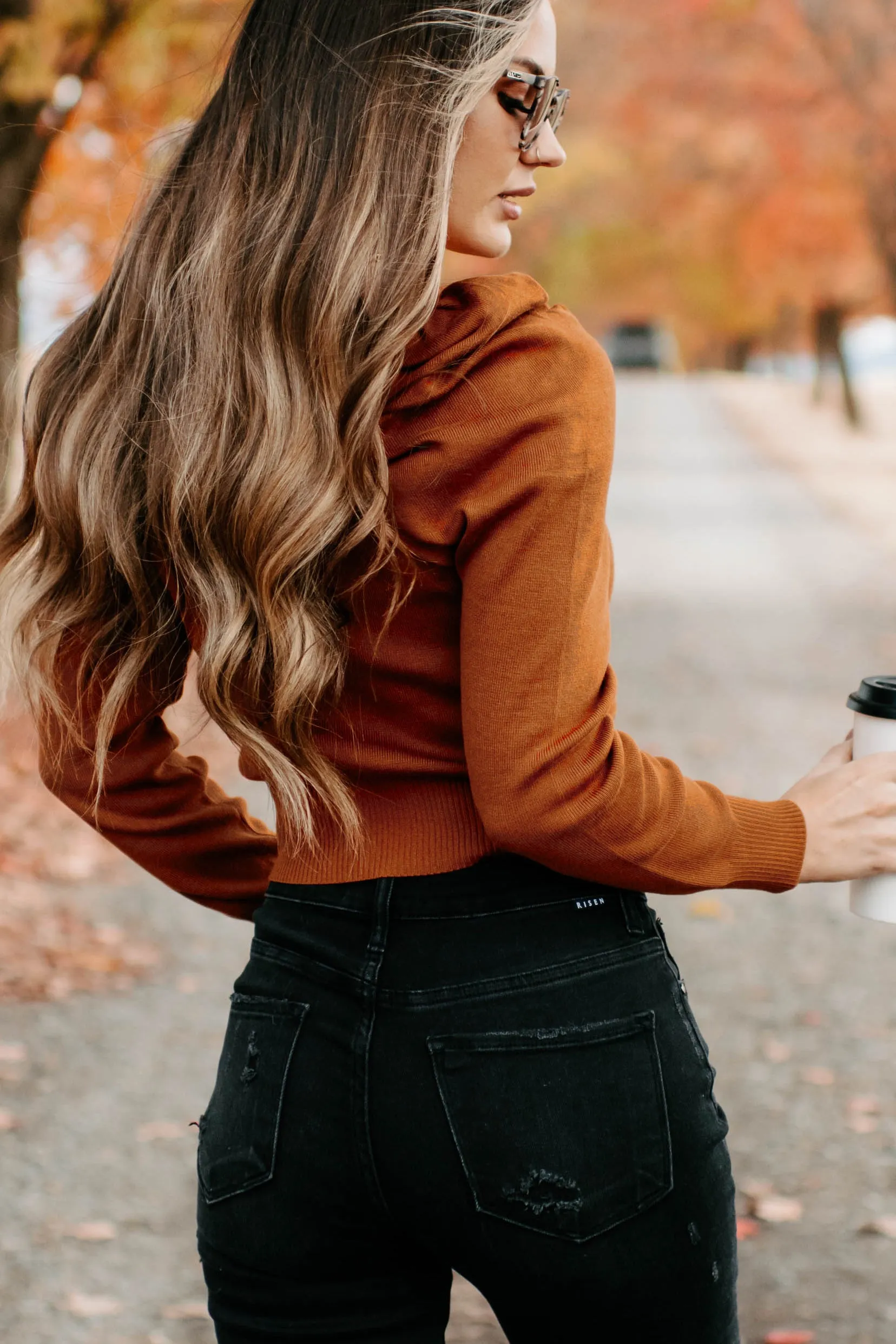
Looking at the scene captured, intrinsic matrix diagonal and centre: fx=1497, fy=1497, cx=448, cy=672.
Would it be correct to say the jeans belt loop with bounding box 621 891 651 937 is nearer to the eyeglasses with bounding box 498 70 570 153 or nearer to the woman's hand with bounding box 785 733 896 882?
the woman's hand with bounding box 785 733 896 882

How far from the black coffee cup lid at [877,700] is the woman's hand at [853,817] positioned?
0.04 meters

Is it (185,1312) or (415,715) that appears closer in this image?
(415,715)

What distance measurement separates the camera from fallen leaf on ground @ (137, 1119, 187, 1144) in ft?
13.1

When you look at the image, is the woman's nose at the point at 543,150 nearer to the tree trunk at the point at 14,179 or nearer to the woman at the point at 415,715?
the woman at the point at 415,715

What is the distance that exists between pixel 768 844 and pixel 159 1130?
301 cm

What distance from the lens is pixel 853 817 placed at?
1.46m

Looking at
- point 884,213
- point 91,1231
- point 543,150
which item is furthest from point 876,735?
point 884,213

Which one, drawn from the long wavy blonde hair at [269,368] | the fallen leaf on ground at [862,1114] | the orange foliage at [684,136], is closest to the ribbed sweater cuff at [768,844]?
the long wavy blonde hair at [269,368]

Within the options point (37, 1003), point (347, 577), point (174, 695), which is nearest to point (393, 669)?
point (347, 577)

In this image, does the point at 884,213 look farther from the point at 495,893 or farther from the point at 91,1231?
the point at 495,893

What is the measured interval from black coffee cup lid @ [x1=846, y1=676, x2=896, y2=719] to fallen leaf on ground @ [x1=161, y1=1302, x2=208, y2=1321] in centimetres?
236

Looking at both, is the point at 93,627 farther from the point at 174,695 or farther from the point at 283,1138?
the point at 283,1138

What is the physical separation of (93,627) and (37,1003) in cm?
352

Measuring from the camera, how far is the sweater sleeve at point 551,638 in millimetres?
1291
